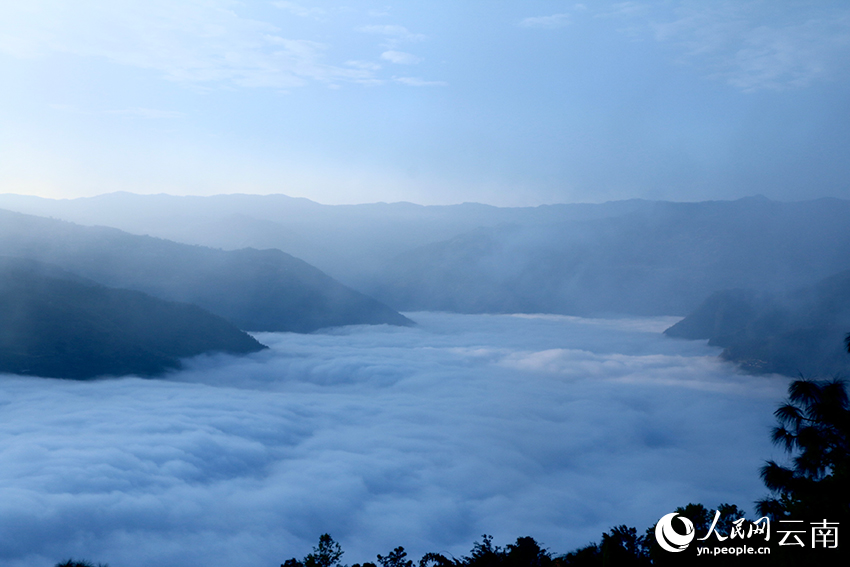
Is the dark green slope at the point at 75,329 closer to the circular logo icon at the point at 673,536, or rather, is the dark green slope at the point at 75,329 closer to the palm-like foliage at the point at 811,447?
the circular logo icon at the point at 673,536

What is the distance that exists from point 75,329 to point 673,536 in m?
192

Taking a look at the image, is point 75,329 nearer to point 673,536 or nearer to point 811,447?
point 673,536

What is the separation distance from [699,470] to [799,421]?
161m

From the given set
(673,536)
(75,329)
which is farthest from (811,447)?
(75,329)

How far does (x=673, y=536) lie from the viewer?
628 inches

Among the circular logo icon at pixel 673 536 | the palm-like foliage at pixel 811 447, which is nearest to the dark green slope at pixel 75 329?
the circular logo icon at pixel 673 536

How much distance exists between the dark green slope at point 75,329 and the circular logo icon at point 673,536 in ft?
583

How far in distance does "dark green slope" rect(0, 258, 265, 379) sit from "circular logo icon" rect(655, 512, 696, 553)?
178 metres

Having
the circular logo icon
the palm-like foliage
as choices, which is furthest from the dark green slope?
the palm-like foliage

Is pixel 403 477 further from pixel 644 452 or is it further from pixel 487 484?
pixel 644 452

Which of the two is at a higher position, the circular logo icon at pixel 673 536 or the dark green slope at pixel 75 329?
the dark green slope at pixel 75 329

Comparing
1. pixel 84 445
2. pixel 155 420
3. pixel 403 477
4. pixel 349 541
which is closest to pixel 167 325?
pixel 155 420

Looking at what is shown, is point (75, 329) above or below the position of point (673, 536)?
above

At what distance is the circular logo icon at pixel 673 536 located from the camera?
619 inches
